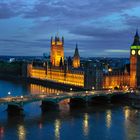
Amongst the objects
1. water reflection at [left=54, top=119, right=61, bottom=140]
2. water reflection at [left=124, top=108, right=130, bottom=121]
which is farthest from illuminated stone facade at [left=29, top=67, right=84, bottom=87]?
water reflection at [left=54, top=119, right=61, bottom=140]

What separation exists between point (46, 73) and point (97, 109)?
55.2 m

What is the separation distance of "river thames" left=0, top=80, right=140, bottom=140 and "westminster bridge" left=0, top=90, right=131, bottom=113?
1.18 meters

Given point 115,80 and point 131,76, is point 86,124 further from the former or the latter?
point 131,76

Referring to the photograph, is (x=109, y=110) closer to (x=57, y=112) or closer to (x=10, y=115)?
(x=57, y=112)

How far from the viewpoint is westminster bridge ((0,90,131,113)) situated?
168ft

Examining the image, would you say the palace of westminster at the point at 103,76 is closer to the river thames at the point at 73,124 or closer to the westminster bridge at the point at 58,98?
the westminster bridge at the point at 58,98

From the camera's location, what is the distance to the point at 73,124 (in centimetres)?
4634

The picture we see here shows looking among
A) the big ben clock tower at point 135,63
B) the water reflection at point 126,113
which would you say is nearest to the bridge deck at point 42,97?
the water reflection at point 126,113

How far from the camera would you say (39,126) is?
44969 mm

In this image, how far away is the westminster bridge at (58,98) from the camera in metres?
51.2

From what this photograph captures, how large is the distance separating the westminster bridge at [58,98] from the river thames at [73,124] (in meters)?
1.18

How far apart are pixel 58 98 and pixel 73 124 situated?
9.81 m

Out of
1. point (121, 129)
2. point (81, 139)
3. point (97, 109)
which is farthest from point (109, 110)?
point (81, 139)

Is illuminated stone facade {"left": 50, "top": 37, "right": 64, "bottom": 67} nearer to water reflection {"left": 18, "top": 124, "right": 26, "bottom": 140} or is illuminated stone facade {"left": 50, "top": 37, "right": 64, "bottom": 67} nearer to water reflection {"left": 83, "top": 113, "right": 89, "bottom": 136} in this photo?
water reflection {"left": 83, "top": 113, "right": 89, "bottom": 136}
